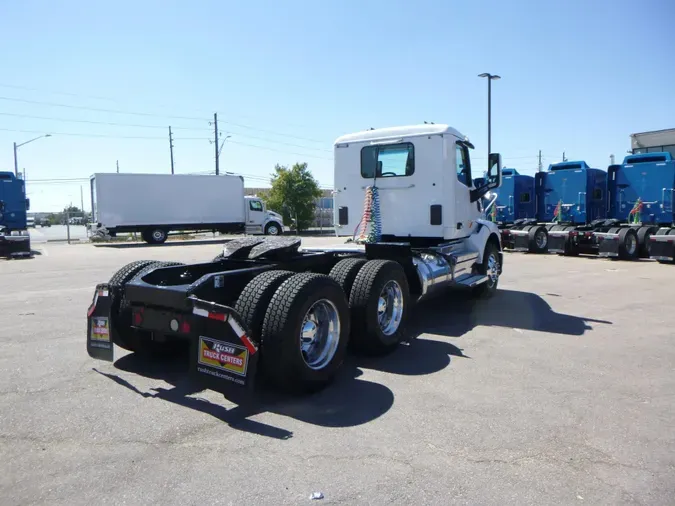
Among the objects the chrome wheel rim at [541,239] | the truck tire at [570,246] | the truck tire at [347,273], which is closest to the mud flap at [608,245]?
the truck tire at [570,246]

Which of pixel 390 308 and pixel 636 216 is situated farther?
pixel 636 216

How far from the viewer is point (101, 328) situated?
5.13 meters

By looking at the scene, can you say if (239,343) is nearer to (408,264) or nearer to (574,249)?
(408,264)

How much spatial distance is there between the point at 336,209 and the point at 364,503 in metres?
6.47

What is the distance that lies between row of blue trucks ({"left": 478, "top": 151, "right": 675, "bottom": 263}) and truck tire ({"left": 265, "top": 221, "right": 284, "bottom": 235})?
17.0m

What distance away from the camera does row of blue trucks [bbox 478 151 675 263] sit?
55.7 ft

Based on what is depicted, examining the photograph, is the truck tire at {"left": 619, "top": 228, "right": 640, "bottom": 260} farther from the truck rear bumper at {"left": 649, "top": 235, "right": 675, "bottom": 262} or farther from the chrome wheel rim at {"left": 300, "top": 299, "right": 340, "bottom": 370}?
the chrome wheel rim at {"left": 300, "top": 299, "right": 340, "bottom": 370}

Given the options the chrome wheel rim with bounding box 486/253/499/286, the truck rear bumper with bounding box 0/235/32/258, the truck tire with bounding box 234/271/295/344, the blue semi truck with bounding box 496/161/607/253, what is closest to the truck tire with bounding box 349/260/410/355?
the truck tire with bounding box 234/271/295/344

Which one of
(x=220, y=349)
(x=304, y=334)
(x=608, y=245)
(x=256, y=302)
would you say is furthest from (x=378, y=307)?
(x=608, y=245)

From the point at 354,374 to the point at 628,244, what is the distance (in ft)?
48.0

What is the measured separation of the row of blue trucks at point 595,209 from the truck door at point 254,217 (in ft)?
55.8

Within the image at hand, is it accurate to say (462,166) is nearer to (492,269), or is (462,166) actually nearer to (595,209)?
(492,269)

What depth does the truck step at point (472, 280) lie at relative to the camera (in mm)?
8422

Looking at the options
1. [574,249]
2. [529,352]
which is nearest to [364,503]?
[529,352]
